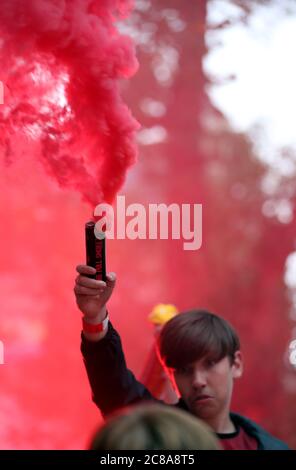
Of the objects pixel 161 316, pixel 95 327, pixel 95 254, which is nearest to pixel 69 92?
pixel 95 254

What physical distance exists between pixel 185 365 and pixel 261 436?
0.21 metres

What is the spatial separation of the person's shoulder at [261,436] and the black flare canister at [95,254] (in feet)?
1.35

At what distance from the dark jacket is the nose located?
1.8 inches

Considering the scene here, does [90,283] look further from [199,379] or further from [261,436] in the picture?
[261,436]

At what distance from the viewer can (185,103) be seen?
Result: 142 inches

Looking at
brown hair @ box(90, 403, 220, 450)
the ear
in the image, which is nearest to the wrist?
the ear

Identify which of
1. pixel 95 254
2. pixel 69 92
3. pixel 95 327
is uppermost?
pixel 69 92

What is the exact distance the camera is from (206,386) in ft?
4.58

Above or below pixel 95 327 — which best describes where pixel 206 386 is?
below

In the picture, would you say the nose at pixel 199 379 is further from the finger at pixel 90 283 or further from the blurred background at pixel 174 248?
the blurred background at pixel 174 248
